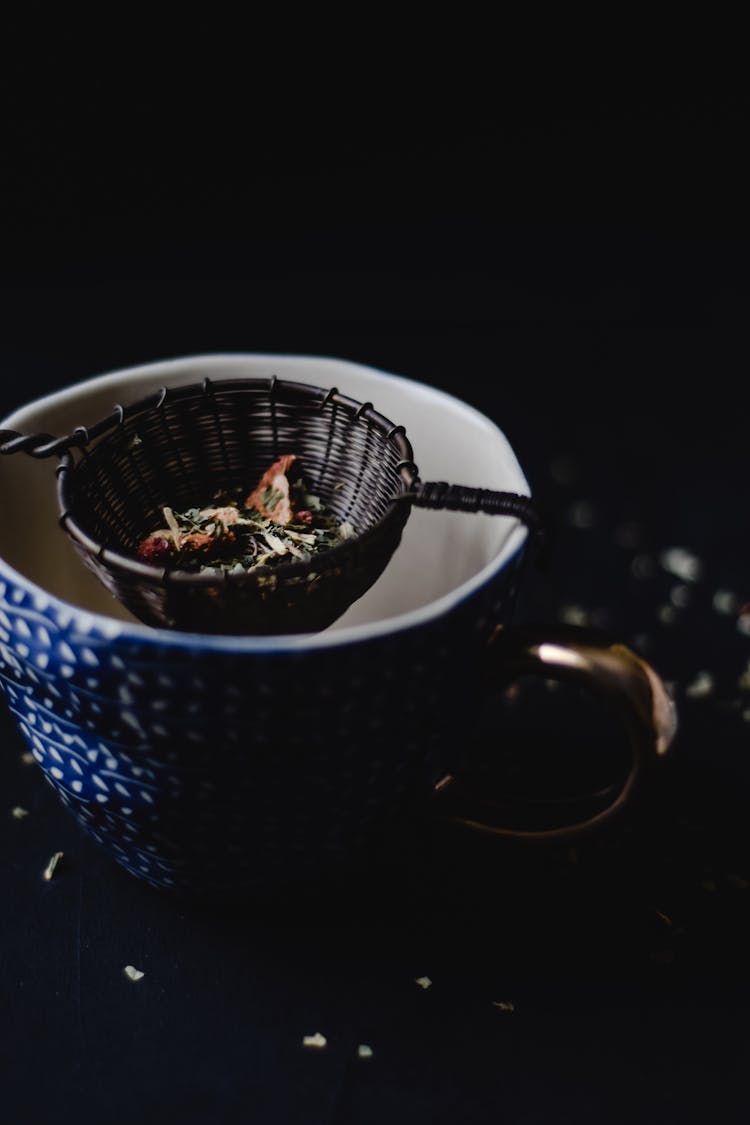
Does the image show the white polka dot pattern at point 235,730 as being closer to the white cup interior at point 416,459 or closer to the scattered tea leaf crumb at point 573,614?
the white cup interior at point 416,459

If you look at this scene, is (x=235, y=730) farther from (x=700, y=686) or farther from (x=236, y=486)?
(x=700, y=686)

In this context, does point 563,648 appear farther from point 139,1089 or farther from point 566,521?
point 566,521

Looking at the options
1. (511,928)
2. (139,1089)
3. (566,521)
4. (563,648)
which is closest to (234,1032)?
(139,1089)

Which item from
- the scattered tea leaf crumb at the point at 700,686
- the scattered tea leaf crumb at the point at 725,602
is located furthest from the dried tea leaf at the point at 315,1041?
the scattered tea leaf crumb at the point at 725,602

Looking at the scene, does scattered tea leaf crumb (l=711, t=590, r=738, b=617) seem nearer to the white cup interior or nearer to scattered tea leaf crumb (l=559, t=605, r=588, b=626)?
scattered tea leaf crumb (l=559, t=605, r=588, b=626)

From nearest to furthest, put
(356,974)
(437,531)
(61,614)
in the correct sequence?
(61,614) < (356,974) < (437,531)

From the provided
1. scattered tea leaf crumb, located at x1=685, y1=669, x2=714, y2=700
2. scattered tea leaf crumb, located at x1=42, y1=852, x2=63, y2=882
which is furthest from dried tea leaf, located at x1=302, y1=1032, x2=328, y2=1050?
scattered tea leaf crumb, located at x1=685, y1=669, x2=714, y2=700
